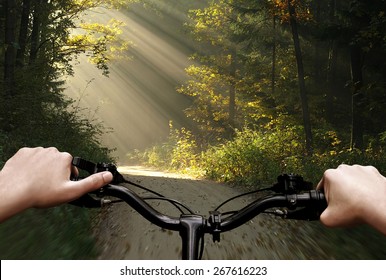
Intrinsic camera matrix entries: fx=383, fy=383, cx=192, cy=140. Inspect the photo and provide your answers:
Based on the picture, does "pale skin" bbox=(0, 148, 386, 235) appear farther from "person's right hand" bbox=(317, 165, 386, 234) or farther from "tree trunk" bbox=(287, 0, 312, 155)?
"tree trunk" bbox=(287, 0, 312, 155)

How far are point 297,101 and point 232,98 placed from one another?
6.20m

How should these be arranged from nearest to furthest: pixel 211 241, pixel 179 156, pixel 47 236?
pixel 47 236, pixel 211 241, pixel 179 156

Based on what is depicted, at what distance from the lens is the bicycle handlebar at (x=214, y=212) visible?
1402 millimetres

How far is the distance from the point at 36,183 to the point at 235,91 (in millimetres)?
26201

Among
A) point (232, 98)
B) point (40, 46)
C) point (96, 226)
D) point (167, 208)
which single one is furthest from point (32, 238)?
point (232, 98)

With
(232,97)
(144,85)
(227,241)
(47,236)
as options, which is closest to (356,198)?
(227,241)

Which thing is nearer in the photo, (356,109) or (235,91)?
(356,109)

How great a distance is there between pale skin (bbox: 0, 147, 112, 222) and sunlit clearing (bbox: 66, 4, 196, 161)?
35.7 m

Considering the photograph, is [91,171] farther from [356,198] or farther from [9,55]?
[9,55]

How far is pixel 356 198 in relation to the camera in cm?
110

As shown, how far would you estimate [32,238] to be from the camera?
18.6 ft

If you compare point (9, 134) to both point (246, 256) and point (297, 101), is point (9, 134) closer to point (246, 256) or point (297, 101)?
point (246, 256)

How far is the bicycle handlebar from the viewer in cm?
140

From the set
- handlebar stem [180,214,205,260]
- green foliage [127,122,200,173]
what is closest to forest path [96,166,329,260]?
handlebar stem [180,214,205,260]
